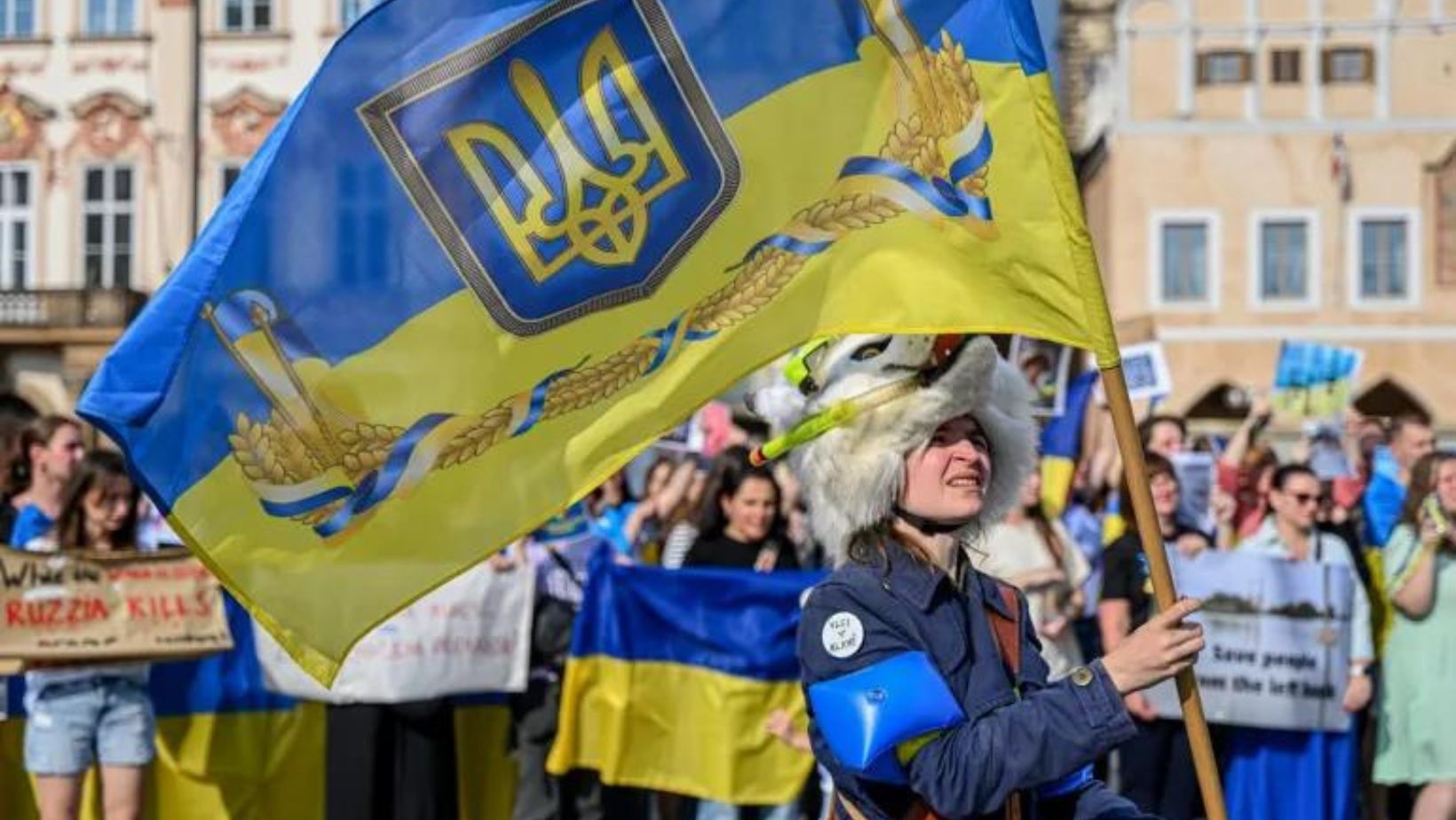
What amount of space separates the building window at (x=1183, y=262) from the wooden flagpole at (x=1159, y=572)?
3990cm

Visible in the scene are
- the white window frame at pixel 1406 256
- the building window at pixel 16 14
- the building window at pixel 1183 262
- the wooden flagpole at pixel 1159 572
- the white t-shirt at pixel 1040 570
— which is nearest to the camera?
the wooden flagpole at pixel 1159 572

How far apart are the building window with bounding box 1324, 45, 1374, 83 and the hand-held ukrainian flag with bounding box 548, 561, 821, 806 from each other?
35.0m

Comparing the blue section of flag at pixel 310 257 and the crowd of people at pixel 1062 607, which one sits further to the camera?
the crowd of people at pixel 1062 607

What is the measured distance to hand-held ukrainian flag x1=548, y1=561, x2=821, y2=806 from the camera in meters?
10.7

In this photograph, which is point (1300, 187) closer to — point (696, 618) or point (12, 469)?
point (696, 618)

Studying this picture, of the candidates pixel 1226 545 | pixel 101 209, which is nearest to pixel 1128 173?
pixel 101 209

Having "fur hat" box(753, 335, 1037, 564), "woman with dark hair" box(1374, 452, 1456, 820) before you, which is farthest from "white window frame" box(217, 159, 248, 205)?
"fur hat" box(753, 335, 1037, 564)

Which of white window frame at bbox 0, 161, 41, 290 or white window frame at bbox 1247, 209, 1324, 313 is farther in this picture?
white window frame at bbox 0, 161, 41, 290

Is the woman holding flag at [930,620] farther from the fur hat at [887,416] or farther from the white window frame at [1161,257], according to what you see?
the white window frame at [1161,257]

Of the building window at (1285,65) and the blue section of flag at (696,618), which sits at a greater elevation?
the building window at (1285,65)

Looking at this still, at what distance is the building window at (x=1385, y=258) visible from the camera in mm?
43000


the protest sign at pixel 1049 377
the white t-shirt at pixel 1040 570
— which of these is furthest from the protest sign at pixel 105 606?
the protest sign at pixel 1049 377

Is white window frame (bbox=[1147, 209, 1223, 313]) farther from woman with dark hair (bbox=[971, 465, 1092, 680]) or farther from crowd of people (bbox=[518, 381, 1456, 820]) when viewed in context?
woman with dark hair (bbox=[971, 465, 1092, 680])

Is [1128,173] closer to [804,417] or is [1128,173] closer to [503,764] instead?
[503,764]
